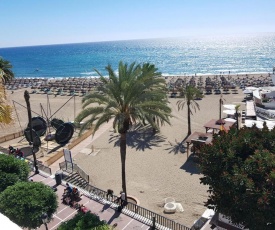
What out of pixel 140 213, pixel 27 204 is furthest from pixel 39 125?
pixel 27 204

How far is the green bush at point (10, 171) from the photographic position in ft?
49.2

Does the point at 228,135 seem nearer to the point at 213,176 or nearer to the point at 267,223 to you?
the point at 213,176

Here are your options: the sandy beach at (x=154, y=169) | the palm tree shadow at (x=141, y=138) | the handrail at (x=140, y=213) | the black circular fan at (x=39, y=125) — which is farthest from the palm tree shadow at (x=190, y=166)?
the black circular fan at (x=39, y=125)

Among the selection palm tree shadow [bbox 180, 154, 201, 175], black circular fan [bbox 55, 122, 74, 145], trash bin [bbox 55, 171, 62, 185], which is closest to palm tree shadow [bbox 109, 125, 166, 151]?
black circular fan [bbox 55, 122, 74, 145]

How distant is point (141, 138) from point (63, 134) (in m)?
8.79

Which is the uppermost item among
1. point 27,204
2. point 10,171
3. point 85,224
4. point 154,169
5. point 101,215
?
point 85,224

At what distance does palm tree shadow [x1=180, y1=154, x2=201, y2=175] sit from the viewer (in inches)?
895

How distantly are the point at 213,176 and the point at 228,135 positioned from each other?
2236 millimetres

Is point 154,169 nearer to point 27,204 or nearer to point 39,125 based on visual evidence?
point 27,204

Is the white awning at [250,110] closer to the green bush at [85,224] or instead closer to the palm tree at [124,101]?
the palm tree at [124,101]

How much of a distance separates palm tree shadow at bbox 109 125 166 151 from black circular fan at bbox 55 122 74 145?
472 cm

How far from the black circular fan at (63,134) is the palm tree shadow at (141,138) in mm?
4717

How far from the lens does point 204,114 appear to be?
40.3m

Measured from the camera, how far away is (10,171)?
15.8 m
